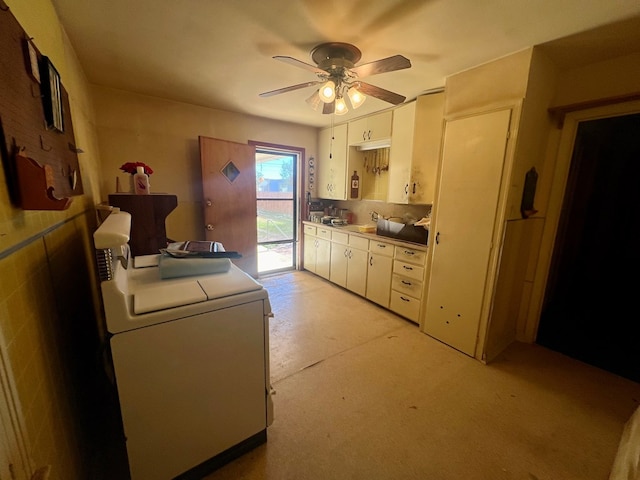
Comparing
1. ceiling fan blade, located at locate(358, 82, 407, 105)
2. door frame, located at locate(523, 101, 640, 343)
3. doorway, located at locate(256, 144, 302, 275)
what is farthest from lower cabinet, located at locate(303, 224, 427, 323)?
ceiling fan blade, located at locate(358, 82, 407, 105)

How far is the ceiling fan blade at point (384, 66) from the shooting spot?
1492 millimetres

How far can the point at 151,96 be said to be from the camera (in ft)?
9.45

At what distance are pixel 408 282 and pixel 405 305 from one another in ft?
0.88

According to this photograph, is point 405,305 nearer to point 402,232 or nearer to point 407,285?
point 407,285

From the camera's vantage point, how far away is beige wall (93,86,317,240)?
9.02 ft

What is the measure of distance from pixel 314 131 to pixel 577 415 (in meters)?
4.28

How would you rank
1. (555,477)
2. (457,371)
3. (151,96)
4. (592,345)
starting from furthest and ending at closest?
(151,96) → (592,345) → (457,371) → (555,477)

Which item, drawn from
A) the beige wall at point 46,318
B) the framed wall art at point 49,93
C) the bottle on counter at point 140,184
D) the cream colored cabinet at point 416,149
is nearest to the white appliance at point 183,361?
the beige wall at point 46,318

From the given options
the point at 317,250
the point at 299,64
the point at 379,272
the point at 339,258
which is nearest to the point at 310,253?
the point at 317,250

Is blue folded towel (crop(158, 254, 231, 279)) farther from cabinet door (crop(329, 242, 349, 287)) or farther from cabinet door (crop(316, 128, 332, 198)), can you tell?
cabinet door (crop(316, 128, 332, 198))

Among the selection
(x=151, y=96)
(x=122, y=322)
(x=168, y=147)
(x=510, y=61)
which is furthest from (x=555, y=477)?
(x=151, y=96)

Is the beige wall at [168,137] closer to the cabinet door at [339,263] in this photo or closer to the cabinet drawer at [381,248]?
the cabinet door at [339,263]

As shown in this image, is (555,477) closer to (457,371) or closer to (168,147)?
(457,371)

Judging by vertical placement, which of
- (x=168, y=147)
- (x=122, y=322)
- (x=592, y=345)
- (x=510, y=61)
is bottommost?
(x=592, y=345)
